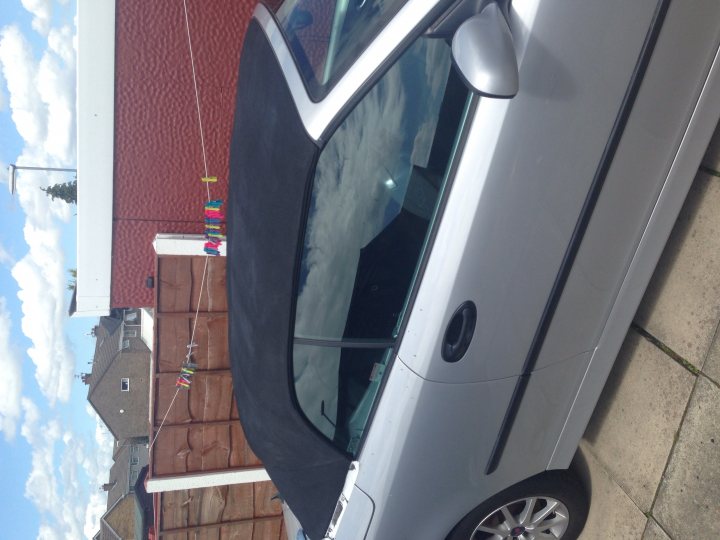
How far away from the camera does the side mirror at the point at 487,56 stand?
170 centimetres

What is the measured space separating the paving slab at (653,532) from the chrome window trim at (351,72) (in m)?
2.53

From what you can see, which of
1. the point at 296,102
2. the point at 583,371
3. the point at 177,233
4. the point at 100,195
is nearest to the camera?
the point at 296,102

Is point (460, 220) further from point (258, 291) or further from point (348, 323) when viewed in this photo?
point (258, 291)

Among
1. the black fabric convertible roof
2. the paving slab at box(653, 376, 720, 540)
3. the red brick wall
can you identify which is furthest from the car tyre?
the red brick wall

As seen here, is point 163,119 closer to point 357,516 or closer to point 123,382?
point 357,516

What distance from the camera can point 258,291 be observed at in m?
2.54

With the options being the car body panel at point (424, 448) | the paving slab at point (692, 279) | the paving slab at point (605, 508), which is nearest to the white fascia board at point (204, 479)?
the paving slab at point (605, 508)

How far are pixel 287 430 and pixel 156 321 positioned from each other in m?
2.91

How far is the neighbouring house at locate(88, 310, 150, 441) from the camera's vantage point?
2175 centimetres

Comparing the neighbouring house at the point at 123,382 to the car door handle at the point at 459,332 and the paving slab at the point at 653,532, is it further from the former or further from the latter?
the car door handle at the point at 459,332

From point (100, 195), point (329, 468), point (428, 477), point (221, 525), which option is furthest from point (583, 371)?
point (221, 525)

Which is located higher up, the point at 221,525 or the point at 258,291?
the point at 258,291

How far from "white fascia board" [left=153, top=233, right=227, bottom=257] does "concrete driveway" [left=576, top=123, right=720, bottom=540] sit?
139 inches

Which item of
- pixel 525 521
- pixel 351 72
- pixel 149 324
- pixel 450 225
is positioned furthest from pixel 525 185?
pixel 149 324
